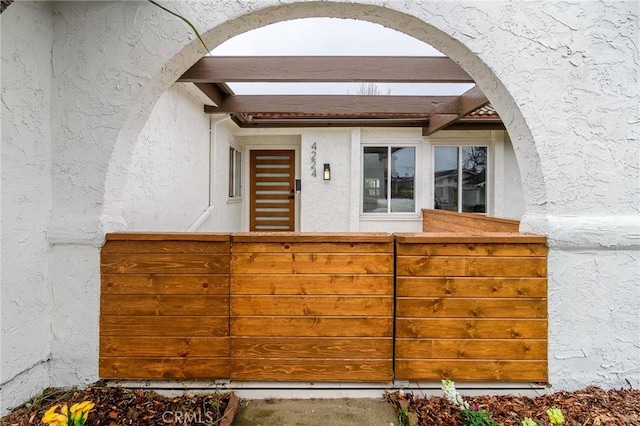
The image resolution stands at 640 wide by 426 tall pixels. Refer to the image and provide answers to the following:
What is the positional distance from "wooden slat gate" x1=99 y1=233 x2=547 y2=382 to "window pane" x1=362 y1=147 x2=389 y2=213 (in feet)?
16.5

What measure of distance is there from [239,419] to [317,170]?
18.4 feet

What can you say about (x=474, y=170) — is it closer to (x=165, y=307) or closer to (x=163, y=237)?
(x=163, y=237)

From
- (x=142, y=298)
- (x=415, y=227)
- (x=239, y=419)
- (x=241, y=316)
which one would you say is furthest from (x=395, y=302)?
(x=415, y=227)

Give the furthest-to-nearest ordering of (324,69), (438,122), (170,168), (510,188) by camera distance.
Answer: (510,188) → (438,122) → (170,168) → (324,69)

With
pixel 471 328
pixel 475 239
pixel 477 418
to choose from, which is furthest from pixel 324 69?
pixel 477 418

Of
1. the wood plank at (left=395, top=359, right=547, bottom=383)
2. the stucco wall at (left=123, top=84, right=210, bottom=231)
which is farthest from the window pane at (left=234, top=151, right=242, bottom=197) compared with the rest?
the wood plank at (left=395, top=359, right=547, bottom=383)

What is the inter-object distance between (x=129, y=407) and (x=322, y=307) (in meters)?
1.53

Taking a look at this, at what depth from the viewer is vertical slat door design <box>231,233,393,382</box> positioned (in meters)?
2.40

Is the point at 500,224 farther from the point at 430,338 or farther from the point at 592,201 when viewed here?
the point at 430,338

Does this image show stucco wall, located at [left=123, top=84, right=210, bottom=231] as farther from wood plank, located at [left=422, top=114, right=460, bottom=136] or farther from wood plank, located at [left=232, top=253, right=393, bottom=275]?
wood plank, located at [left=422, top=114, right=460, bottom=136]

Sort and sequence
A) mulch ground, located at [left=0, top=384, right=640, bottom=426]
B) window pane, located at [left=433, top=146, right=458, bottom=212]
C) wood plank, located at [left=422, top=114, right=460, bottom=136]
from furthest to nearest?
window pane, located at [left=433, top=146, right=458, bottom=212] < wood plank, located at [left=422, top=114, right=460, bottom=136] < mulch ground, located at [left=0, top=384, right=640, bottom=426]

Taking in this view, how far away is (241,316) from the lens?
7.93 ft

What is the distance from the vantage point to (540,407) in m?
2.23

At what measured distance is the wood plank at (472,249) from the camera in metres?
2.39
